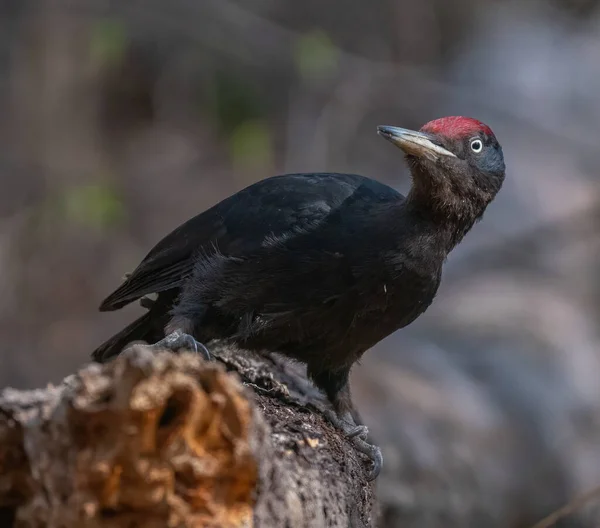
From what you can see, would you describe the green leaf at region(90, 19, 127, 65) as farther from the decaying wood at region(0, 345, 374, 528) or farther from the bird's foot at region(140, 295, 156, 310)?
the decaying wood at region(0, 345, 374, 528)

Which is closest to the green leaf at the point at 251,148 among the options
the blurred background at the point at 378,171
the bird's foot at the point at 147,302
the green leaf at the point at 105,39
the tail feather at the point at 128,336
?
the blurred background at the point at 378,171

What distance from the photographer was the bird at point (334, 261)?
3.74m

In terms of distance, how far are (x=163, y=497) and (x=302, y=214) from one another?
2005mm

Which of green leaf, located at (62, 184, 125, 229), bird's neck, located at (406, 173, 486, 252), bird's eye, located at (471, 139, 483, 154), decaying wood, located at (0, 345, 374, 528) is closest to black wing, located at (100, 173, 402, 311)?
bird's neck, located at (406, 173, 486, 252)

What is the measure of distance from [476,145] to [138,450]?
7.88ft

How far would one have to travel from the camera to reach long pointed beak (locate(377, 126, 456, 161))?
3.74 meters

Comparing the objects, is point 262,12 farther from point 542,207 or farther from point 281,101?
point 542,207

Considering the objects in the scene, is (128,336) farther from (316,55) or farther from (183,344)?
(316,55)

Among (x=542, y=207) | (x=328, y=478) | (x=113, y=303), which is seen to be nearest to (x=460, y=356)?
(x=542, y=207)

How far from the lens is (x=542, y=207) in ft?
30.3

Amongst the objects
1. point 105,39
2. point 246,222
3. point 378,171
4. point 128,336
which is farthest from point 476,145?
point 378,171

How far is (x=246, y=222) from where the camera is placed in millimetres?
4051

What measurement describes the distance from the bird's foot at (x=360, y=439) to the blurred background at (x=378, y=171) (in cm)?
172

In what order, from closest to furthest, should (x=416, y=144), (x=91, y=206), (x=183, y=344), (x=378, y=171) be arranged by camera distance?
(x=183, y=344), (x=416, y=144), (x=91, y=206), (x=378, y=171)
